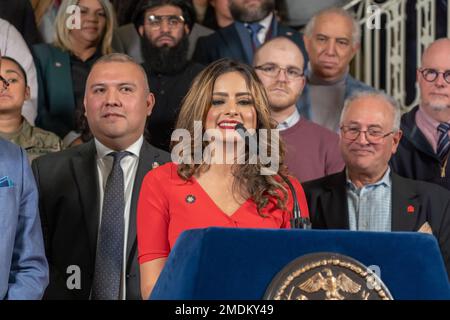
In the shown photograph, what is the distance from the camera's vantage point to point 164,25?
13.5 ft

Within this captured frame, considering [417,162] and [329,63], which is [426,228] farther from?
[329,63]

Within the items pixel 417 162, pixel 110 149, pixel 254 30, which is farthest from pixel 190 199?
pixel 254 30

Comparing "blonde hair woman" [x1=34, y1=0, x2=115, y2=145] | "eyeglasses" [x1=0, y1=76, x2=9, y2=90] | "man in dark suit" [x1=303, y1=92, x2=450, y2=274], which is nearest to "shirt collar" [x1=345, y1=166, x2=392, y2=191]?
"man in dark suit" [x1=303, y1=92, x2=450, y2=274]

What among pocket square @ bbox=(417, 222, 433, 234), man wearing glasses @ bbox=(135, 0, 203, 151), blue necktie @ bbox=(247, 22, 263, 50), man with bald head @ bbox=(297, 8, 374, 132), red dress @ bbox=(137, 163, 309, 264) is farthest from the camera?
blue necktie @ bbox=(247, 22, 263, 50)

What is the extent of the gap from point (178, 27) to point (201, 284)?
2.45 m

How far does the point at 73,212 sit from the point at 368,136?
1018 mm

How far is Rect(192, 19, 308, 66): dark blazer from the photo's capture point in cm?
425

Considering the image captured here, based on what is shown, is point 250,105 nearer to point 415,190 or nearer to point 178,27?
point 415,190

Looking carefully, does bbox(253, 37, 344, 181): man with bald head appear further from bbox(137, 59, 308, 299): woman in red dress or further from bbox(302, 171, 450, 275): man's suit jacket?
bbox(137, 59, 308, 299): woman in red dress

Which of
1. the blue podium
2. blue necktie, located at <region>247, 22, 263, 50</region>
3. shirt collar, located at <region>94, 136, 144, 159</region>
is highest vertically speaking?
blue necktie, located at <region>247, 22, 263, 50</region>

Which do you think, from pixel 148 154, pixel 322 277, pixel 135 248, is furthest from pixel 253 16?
pixel 322 277

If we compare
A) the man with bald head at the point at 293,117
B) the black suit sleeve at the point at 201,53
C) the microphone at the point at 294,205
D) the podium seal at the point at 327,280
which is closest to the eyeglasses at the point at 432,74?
the man with bald head at the point at 293,117

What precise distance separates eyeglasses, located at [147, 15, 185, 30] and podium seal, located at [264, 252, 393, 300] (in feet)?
7.93

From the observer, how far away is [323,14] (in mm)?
4230
